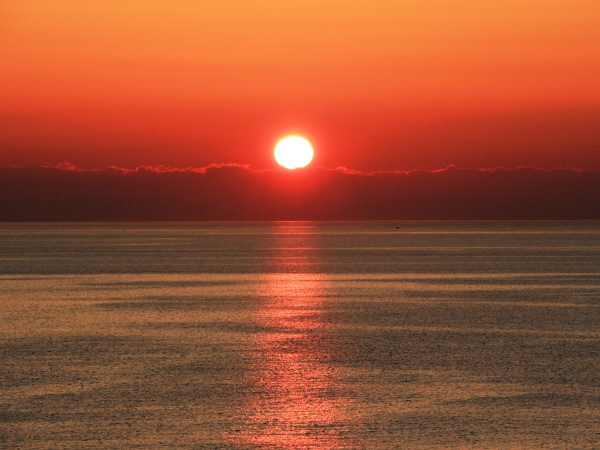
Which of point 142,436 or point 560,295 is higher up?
point 560,295

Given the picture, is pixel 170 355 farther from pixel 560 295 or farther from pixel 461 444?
pixel 560 295

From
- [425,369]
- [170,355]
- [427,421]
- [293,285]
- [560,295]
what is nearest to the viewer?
[427,421]

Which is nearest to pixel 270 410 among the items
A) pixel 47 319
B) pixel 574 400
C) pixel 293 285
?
pixel 574 400

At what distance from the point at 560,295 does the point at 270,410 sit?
2091 centimetres

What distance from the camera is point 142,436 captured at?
1016 cm

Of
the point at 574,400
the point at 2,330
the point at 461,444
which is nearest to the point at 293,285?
the point at 2,330

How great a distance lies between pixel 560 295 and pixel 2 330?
56.7ft

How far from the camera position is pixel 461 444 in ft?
32.1

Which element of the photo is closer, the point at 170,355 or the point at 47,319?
the point at 170,355

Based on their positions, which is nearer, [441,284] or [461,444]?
[461,444]

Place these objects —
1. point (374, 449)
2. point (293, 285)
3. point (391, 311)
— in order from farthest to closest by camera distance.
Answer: point (293, 285)
point (391, 311)
point (374, 449)

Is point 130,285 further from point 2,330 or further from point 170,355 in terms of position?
point 170,355

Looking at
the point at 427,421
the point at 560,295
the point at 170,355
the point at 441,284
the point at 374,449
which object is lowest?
the point at 374,449

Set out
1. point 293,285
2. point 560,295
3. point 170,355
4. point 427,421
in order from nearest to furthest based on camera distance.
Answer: point 427,421 < point 170,355 < point 560,295 < point 293,285
